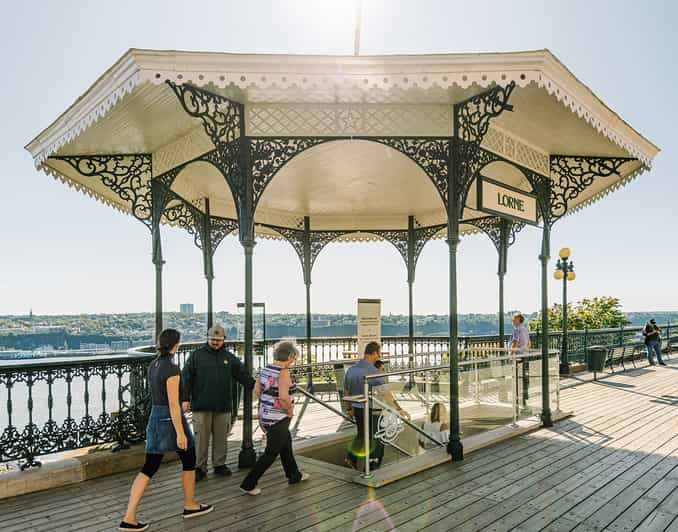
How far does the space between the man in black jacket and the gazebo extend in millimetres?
346

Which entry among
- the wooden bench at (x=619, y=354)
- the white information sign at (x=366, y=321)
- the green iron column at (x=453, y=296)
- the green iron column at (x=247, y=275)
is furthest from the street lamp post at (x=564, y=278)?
the green iron column at (x=247, y=275)

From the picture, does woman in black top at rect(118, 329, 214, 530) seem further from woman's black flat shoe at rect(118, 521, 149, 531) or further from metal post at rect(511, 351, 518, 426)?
metal post at rect(511, 351, 518, 426)

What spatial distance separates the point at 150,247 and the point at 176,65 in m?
3.84

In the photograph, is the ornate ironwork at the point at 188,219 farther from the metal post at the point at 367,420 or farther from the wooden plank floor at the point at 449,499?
the metal post at the point at 367,420

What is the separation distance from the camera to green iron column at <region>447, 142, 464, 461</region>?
559 centimetres

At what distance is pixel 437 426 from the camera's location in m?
6.00

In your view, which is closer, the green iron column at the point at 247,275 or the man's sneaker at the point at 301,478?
the man's sneaker at the point at 301,478

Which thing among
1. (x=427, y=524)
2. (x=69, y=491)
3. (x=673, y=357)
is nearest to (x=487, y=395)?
(x=427, y=524)

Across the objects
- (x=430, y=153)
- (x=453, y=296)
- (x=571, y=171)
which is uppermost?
(x=571, y=171)

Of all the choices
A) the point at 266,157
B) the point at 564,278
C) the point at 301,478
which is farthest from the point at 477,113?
the point at 564,278

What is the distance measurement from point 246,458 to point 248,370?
36.4 inches

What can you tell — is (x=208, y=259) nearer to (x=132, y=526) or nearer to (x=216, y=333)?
(x=216, y=333)

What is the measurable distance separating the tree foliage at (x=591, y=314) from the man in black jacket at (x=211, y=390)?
26654 mm

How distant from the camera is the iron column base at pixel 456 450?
218 inches
